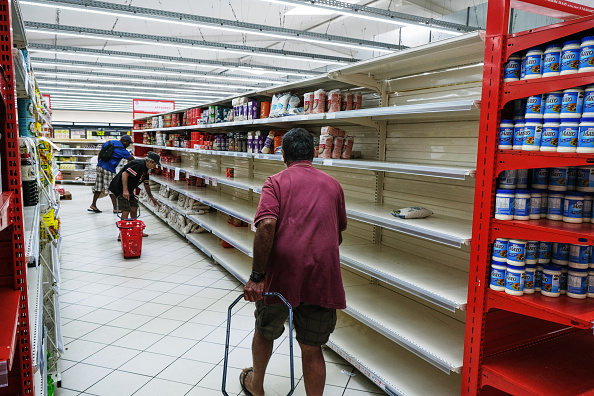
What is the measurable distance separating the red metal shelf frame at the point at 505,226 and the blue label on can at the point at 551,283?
0.05m

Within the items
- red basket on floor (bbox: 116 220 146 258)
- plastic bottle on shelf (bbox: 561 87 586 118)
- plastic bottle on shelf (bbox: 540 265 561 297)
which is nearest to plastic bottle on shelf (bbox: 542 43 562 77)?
plastic bottle on shelf (bbox: 561 87 586 118)

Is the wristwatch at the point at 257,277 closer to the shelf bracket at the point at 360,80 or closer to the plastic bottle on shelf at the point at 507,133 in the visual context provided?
the plastic bottle on shelf at the point at 507,133

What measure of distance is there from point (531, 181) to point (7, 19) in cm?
240

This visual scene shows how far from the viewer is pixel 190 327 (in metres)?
3.90

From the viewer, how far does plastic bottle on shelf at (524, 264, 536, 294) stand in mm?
2088

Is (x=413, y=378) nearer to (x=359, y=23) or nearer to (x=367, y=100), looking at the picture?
(x=367, y=100)

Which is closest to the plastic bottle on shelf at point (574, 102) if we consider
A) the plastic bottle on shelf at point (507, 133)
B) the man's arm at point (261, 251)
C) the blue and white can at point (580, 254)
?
the plastic bottle on shelf at point (507, 133)

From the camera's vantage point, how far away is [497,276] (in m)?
2.14

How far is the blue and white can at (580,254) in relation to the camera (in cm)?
198

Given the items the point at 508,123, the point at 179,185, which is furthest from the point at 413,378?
the point at 179,185

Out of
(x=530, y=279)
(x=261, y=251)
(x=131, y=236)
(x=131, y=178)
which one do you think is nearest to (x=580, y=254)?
(x=530, y=279)

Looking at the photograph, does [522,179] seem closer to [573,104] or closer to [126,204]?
[573,104]

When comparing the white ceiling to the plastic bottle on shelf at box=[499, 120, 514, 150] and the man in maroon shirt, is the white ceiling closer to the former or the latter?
the man in maroon shirt

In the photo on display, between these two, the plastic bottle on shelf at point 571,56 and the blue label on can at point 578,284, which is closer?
the plastic bottle on shelf at point 571,56
